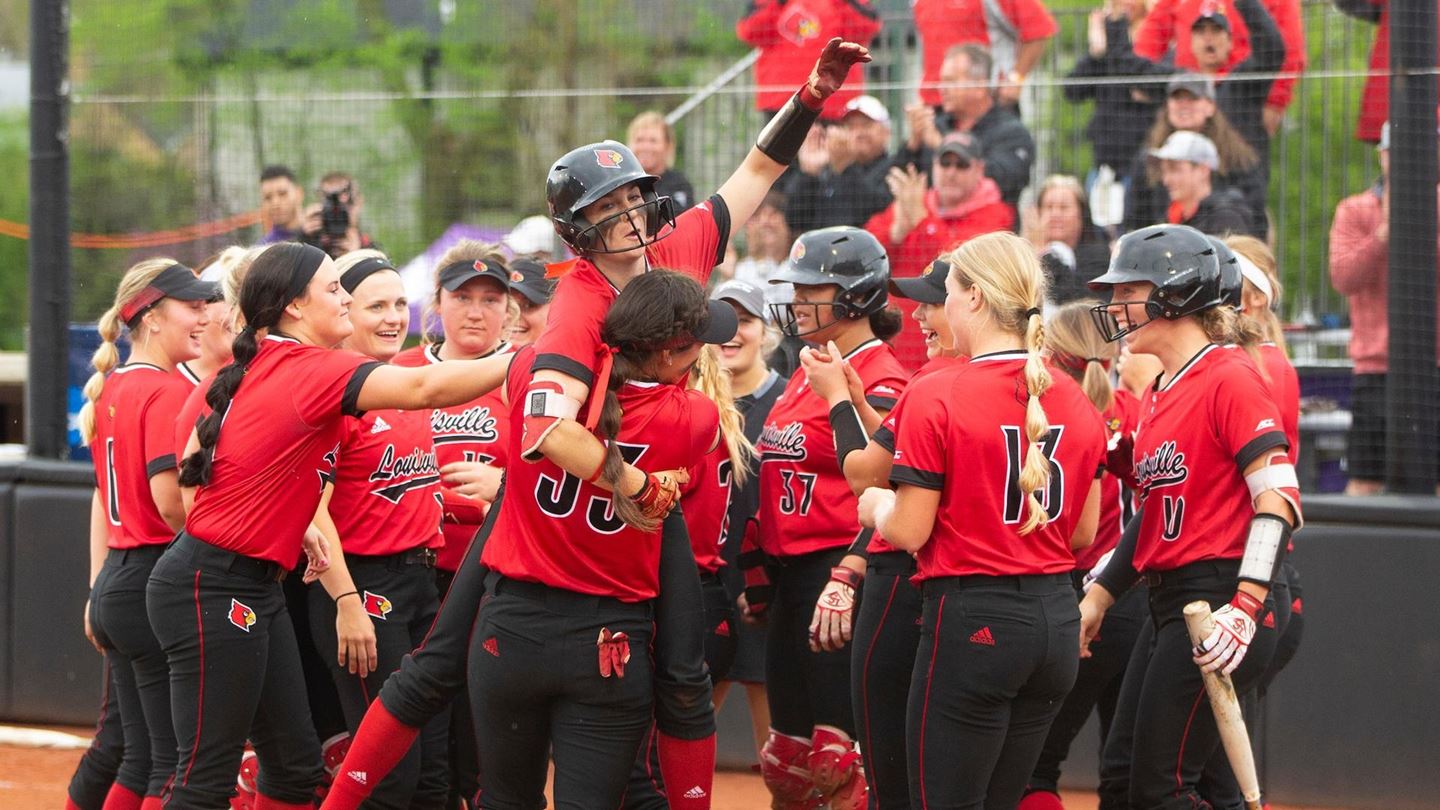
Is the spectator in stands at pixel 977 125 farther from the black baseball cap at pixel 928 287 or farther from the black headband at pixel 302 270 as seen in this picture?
the black headband at pixel 302 270

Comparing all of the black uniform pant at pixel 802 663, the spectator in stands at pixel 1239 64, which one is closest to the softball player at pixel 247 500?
the black uniform pant at pixel 802 663

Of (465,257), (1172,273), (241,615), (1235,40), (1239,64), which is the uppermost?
(1235,40)

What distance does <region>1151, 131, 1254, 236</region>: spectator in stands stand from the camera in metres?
7.14

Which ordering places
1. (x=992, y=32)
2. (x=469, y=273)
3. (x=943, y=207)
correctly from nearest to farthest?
(x=469, y=273) < (x=943, y=207) < (x=992, y=32)

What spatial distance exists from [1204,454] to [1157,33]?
12.9 feet

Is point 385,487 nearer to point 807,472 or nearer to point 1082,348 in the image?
point 807,472

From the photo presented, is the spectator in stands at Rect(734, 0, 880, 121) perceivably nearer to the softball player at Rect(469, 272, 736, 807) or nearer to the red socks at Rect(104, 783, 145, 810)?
the softball player at Rect(469, 272, 736, 807)

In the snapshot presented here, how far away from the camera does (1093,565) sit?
532 centimetres

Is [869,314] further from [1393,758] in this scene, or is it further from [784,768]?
[1393,758]

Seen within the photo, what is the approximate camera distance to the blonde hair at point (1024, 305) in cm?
386

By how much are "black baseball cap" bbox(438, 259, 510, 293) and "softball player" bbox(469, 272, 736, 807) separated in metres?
1.52

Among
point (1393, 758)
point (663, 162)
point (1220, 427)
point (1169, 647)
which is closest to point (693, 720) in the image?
point (1169, 647)

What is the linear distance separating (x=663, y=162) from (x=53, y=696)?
3978mm

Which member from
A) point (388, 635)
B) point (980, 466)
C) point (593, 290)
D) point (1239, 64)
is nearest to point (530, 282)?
point (388, 635)
